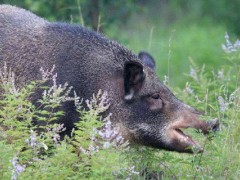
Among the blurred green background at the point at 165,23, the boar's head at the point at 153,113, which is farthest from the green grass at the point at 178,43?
the boar's head at the point at 153,113

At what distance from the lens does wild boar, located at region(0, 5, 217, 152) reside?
9.48m

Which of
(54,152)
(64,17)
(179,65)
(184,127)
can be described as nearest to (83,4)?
(64,17)

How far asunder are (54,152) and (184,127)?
5.33 feet

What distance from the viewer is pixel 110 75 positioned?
9664 millimetres

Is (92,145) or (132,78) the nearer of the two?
(92,145)

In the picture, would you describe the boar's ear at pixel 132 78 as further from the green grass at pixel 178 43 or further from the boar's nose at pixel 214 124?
the green grass at pixel 178 43

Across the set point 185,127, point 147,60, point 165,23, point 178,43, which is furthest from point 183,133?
point 165,23

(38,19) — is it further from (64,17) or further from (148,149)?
(64,17)

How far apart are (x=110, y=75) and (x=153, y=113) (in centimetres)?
53

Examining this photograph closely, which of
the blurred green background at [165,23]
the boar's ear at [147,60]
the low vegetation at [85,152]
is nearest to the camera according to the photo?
the low vegetation at [85,152]

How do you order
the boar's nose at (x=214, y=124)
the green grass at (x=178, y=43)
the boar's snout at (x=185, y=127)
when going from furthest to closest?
the green grass at (x=178, y=43) → the boar's snout at (x=185, y=127) → the boar's nose at (x=214, y=124)

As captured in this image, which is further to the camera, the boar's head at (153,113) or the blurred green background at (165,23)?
the blurred green background at (165,23)

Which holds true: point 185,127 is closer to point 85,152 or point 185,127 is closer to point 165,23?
point 85,152

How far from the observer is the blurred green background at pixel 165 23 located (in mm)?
A: 14727
